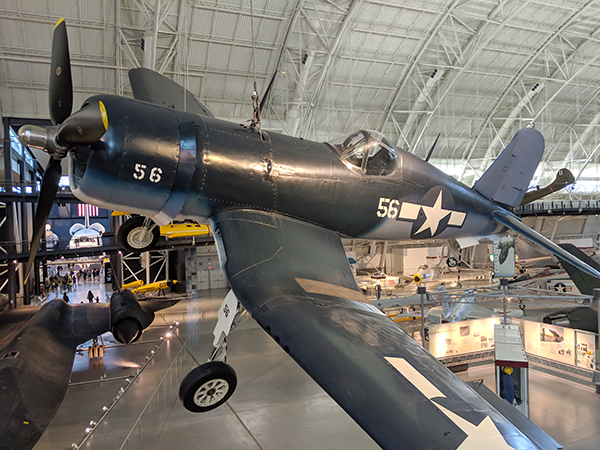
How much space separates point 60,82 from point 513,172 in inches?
300

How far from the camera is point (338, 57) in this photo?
21.2m

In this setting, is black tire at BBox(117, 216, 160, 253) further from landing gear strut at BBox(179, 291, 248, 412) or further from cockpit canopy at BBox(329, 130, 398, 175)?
cockpit canopy at BBox(329, 130, 398, 175)

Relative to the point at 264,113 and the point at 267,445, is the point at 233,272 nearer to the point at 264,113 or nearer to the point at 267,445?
the point at 267,445

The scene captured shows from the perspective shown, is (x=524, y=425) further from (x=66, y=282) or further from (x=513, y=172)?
(x=66, y=282)

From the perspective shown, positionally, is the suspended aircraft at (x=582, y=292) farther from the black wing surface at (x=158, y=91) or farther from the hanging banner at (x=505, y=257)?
the black wing surface at (x=158, y=91)

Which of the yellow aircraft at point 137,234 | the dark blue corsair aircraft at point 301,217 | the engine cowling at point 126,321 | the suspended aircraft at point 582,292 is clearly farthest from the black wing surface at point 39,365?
the suspended aircraft at point 582,292

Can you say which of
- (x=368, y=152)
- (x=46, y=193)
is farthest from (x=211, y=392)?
(x=368, y=152)

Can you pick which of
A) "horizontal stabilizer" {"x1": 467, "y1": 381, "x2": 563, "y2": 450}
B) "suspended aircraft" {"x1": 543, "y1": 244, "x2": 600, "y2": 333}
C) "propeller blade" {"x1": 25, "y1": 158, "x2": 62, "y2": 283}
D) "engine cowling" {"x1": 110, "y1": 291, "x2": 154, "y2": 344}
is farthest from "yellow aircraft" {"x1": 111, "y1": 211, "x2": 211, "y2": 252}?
"suspended aircraft" {"x1": 543, "y1": 244, "x2": 600, "y2": 333}

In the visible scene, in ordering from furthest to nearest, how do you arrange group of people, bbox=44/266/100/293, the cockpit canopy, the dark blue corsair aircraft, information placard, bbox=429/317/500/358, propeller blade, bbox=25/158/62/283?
group of people, bbox=44/266/100/293 → information placard, bbox=429/317/500/358 → the cockpit canopy → propeller blade, bbox=25/158/62/283 → the dark blue corsair aircraft

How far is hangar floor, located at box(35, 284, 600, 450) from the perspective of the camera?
275 inches

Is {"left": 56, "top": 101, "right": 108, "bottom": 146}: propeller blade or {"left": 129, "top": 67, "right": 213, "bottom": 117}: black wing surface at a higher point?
{"left": 129, "top": 67, "right": 213, "bottom": 117}: black wing surface

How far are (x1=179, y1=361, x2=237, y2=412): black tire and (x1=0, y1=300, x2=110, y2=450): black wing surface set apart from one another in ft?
9.28

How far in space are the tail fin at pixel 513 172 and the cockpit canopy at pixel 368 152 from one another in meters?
2.89

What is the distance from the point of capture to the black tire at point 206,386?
15.6ft
